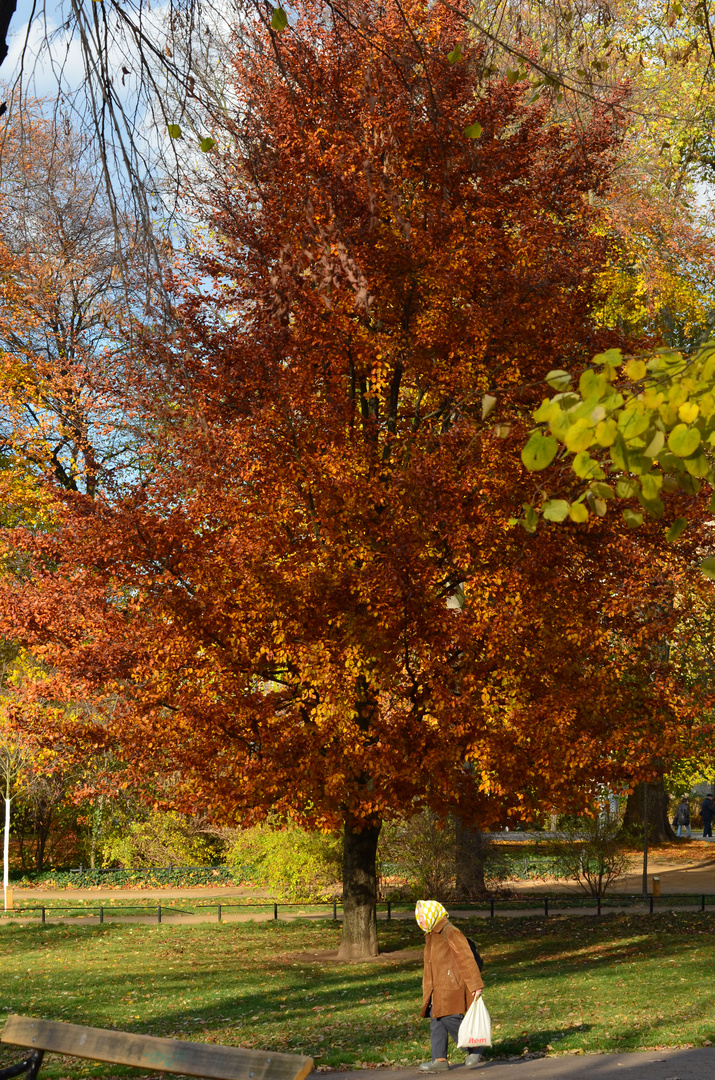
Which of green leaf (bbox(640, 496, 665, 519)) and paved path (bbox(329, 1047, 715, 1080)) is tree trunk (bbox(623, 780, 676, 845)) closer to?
paved path (bbox(329, 1047, 715, 1080))

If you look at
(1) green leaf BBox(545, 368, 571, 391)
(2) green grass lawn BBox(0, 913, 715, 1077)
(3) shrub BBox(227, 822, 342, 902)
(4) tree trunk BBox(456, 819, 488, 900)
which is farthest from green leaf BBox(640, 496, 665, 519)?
(4) tree trunk BBox(456, 819, 488, 900)

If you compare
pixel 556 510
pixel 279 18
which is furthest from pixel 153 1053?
pixel 279 18

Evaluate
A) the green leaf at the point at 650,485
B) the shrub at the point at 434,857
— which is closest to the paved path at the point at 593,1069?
the green leaf at the point at 650,485

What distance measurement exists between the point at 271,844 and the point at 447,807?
874cm

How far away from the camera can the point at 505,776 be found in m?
10.6

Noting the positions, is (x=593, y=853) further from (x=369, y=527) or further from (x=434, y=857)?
(x=369, y=527)

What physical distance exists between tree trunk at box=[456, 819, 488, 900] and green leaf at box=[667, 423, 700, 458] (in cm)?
1810

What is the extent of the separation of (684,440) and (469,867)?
1875 cm

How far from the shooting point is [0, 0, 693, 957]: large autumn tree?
34.5 ft

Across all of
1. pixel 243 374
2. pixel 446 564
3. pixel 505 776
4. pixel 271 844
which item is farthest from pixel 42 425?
pixel 505 776

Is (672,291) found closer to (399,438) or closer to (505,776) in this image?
(399,438)

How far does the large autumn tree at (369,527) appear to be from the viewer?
1052 centimetres

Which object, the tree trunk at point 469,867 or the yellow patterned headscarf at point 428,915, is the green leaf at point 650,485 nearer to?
the yellow patterned headscarf at point 428,915

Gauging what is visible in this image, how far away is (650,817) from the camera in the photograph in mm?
33188
